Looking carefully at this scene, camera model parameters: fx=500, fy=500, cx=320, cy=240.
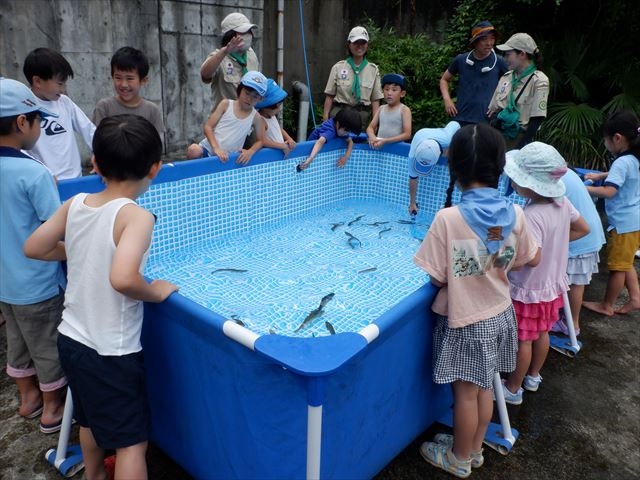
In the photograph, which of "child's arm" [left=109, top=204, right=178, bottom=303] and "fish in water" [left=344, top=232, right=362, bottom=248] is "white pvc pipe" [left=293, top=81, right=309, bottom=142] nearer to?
"fish in water" [left=344, top=232, right=362, bottom=248]

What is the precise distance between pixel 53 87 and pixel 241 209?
6.63 feet

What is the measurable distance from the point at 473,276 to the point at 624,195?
7.80 ft

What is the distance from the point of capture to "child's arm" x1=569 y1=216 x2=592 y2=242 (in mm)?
2799

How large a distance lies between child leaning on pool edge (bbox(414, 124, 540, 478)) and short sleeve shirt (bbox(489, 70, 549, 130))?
3.08 metres

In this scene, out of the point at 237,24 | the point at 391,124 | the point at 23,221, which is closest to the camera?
the point at 23,221

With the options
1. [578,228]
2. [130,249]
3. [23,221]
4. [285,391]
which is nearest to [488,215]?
[578,228]

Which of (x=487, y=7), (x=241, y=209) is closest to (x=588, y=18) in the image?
(x=487, y=7)

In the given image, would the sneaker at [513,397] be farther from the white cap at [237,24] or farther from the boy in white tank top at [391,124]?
the white cap at [237,24]

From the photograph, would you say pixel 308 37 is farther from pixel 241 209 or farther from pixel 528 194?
pixel 528 194

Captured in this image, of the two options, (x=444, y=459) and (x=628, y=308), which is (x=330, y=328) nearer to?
(x=444, y=459)

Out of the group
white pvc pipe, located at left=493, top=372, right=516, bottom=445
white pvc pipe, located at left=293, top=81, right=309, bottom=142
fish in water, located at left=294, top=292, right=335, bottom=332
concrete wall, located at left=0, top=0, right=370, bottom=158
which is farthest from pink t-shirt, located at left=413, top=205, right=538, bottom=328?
white pvc pipe, located at left=293, top=81, right=309, bottom=142

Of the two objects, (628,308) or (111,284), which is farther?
(628,308)

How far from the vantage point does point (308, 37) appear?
8820 millimetres

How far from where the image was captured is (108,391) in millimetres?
1931
